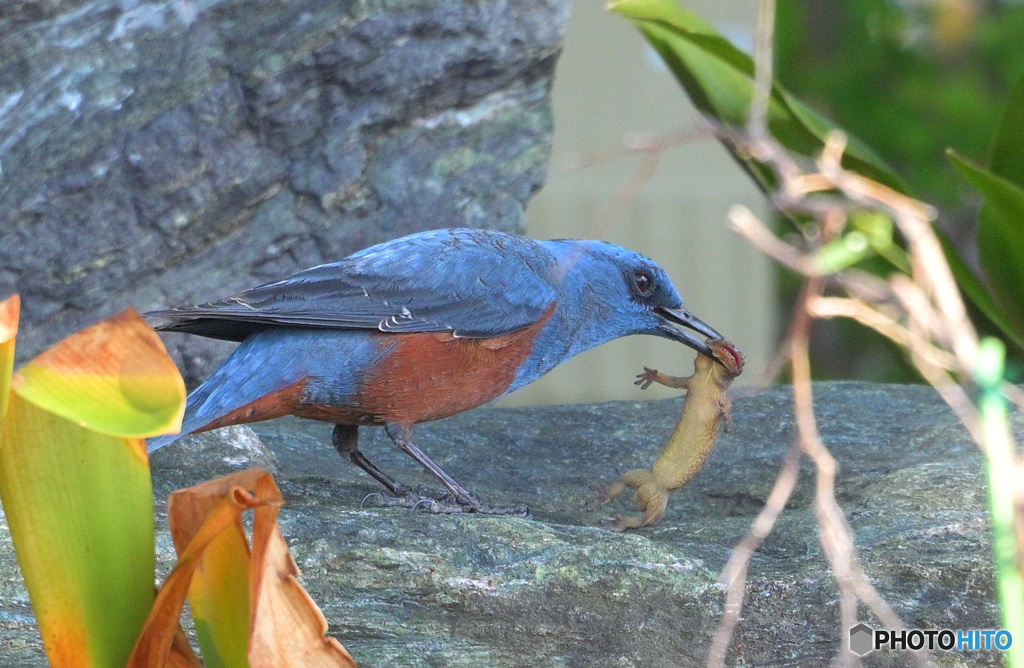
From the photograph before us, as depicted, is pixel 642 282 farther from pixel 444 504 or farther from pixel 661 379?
pixel 444 504

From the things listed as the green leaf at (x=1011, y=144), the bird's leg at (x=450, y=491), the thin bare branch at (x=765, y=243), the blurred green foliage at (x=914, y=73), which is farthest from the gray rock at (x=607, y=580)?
the blurred green foliage at (x=914, y=73)

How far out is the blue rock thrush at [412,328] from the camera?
2812 millimetres

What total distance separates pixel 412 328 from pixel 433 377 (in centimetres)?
14

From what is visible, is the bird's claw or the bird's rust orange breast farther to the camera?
the bird's claw

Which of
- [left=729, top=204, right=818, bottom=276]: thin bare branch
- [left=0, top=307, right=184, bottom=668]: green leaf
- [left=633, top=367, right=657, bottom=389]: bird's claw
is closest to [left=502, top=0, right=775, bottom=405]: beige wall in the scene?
[left=633, top=367, right=657, bottom=389]: bird's claw

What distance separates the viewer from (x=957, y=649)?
2.11 metres

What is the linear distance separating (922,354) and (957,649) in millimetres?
1329

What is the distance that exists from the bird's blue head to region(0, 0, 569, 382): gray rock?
3.01 ft

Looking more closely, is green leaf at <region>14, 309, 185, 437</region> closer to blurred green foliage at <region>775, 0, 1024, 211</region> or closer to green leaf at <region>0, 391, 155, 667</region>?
green leaf at <region>0, 391, 155, 667</region>

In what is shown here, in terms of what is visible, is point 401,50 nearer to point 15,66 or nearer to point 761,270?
point 15,66

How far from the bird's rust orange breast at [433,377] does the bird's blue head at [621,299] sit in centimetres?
28

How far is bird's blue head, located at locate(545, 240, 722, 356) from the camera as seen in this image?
129 inches

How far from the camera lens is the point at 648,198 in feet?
27.8

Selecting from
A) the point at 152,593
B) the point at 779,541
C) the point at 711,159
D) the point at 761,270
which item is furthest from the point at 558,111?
the point at 152,593
